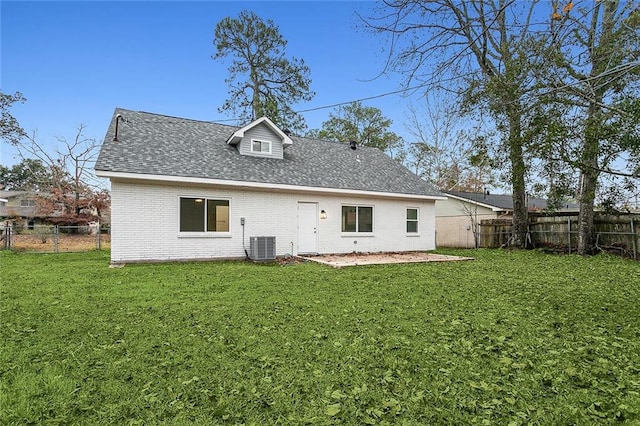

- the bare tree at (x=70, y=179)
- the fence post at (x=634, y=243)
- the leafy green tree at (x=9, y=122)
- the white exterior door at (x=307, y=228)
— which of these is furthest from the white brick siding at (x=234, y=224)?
the leafy green tree at (x=9, y=122)

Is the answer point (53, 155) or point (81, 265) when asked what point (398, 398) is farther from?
point (53, 155)

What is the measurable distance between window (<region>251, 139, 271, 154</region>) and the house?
4 centimetres

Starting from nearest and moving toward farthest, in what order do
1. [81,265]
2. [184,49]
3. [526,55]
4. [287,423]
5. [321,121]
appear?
[287,423], [526,55], [81,265], [184,49], [321,121]

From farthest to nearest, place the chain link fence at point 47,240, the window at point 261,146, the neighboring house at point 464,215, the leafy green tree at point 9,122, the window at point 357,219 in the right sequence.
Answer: the leafy green tree at point 9,122
the neighboring house at point 464,215
the chain link fence at point 47,240
the window at point 357,219
the window at point 261,146

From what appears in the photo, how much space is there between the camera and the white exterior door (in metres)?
11.9

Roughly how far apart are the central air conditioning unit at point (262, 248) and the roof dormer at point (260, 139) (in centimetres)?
355

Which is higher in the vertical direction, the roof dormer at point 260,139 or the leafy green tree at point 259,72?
the leafy green tree at point 259,72

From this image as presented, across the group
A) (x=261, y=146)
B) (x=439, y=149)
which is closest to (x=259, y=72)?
(x=261, y=146)

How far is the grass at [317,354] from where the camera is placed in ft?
7.81

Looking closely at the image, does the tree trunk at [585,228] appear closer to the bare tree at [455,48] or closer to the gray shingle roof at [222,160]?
the gray shingle roof at [222,160]

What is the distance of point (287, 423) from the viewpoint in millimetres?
2236

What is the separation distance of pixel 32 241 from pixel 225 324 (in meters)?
17.5

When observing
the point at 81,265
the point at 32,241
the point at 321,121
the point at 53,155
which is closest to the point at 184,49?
the point at 81,265

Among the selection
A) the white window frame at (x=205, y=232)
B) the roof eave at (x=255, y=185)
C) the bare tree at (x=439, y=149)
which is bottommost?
the white window frame at (x=205, y=232)
